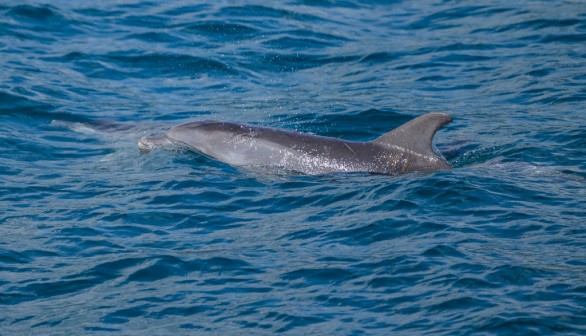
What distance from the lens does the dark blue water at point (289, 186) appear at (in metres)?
9.66

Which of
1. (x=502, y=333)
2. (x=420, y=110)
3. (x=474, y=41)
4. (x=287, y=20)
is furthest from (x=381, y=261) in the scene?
(x=287, y=20)

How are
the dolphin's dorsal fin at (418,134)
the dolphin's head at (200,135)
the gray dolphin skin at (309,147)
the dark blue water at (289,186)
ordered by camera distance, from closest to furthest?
the dark blue water at (289,186) < the dolphin's dorsal fin at (418,134) < the gray dolphin skin at (309,147) < the dolphin's head at (200,135)

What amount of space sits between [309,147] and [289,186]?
3.20 feet

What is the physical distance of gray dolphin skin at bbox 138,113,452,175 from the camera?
13594 millimetres

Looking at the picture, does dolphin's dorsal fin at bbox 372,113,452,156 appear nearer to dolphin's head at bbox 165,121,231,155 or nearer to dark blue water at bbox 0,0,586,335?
dark blue water at bbox 0,0,586,335

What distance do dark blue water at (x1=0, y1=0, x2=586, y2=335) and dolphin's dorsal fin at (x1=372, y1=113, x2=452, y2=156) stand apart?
0.68 metres

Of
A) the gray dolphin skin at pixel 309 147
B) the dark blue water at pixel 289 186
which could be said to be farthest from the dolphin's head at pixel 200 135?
the dark blue water at pixel 289 186

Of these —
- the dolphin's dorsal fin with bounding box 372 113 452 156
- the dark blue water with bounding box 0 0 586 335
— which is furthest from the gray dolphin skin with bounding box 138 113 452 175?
the dark blue water with bounding box 0 0 586 335

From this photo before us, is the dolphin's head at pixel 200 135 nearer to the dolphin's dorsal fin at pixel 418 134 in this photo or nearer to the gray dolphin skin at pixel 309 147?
the gray dolphin skin at pixel 309 147

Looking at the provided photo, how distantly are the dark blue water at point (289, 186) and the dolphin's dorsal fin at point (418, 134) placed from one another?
0.68 m

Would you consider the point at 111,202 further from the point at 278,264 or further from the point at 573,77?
the point at 573,77

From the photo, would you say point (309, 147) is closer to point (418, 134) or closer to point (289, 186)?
point (289, 186)

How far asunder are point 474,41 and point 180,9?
782cm

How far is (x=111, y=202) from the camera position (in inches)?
524
